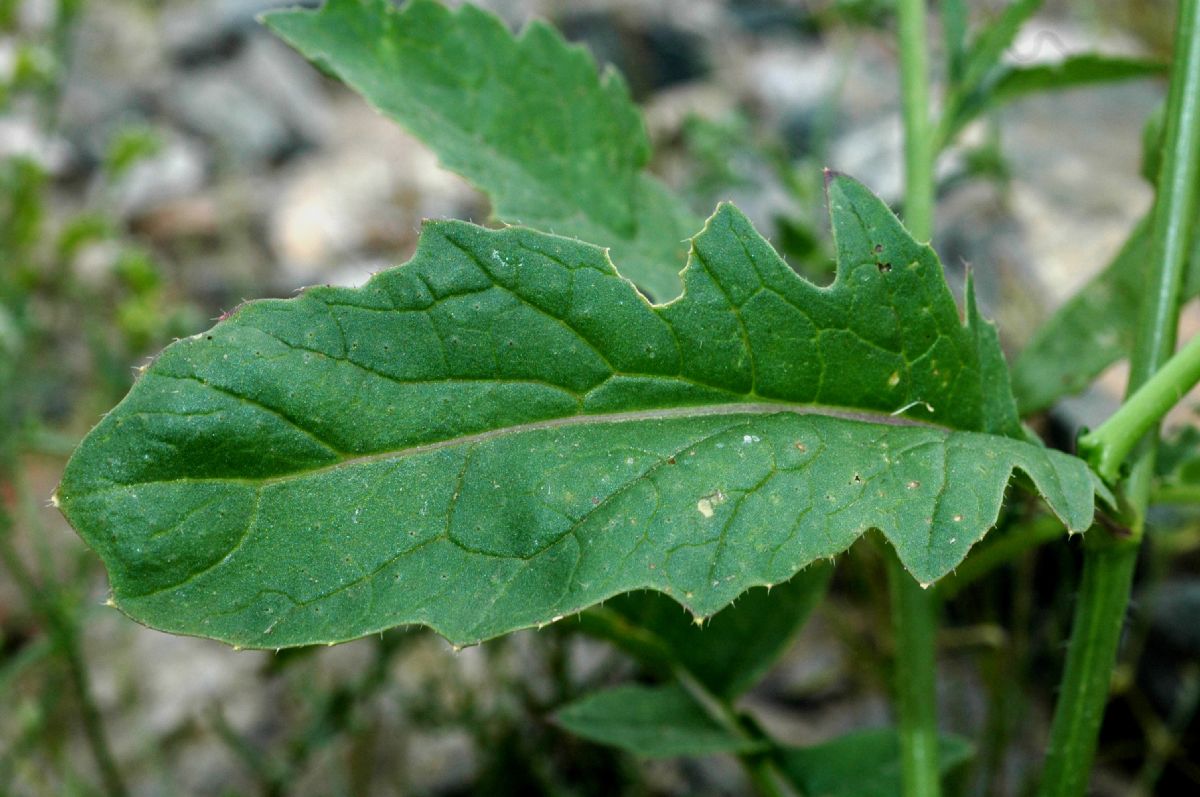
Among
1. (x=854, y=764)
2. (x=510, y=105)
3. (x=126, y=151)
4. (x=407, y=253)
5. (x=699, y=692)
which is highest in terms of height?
(x=126, y=151)

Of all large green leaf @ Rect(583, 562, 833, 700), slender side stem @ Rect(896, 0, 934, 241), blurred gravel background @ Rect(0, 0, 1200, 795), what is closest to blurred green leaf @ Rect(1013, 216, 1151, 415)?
slender side stem @ Rect(896, 0, 934, 241)

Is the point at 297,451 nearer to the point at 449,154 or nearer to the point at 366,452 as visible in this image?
the point at 366,452

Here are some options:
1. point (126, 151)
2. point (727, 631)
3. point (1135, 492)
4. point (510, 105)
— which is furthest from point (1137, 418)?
point (126, 151)

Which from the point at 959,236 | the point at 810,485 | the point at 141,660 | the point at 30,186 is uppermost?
the point at 30,186

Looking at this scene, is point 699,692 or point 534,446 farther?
point 699,692

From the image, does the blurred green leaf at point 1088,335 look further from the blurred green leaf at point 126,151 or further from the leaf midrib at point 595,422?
the blurred green leaf at point 126,151

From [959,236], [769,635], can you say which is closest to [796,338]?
[769,635]

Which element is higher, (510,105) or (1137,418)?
(510,105)

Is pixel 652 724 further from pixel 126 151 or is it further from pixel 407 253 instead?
pixel 407 253
